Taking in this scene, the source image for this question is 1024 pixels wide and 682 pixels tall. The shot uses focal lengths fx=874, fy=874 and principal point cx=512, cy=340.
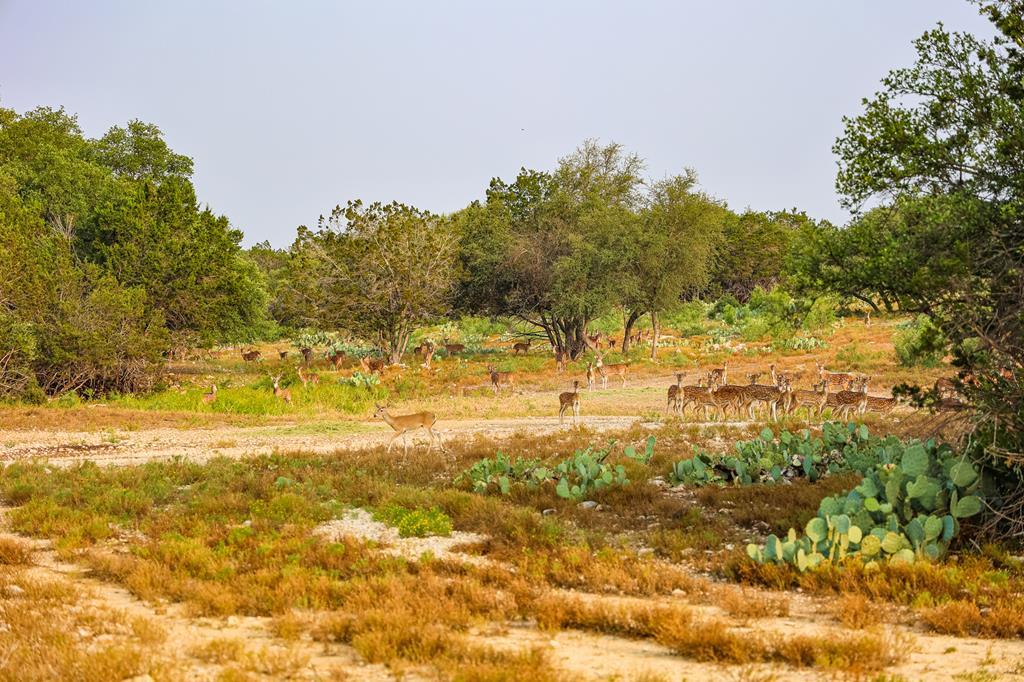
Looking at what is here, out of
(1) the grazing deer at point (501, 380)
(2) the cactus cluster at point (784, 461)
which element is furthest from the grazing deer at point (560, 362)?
(2) the cactus cluster at point (784, 461)

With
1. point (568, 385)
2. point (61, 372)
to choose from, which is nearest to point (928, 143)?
point (568, 385)

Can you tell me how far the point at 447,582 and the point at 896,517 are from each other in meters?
4.81

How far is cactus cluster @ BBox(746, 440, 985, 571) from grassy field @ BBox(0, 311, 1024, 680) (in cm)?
25

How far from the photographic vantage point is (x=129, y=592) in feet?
29.0

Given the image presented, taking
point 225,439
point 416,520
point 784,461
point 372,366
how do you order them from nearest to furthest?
point 416,520
point 784,461
point 225,439
point 372,366

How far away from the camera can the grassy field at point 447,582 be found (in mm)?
6648

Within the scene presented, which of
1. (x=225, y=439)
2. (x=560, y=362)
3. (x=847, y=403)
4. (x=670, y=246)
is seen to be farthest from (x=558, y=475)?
(x=670, y=246)

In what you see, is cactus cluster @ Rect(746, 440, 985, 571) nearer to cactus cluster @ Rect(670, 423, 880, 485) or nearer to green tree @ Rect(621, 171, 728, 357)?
cactus cluster @ Rect(670, 423, 880, 485)

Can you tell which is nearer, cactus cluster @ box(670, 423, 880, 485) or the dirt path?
cactus cluster @ box(670, 423, 880, 485)

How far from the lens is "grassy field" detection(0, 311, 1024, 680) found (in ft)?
21.8

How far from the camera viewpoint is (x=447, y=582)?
8547 mm

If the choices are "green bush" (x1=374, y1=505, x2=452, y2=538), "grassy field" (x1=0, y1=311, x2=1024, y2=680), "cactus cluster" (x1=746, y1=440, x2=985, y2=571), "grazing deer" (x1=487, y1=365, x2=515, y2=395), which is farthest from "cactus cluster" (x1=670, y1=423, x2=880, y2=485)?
"grazing deer" (x1=487, y1=365, x2=515, y2=395)

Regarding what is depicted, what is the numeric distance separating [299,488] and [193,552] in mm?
3427

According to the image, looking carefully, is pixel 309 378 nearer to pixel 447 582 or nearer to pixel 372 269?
pixel 372 269
